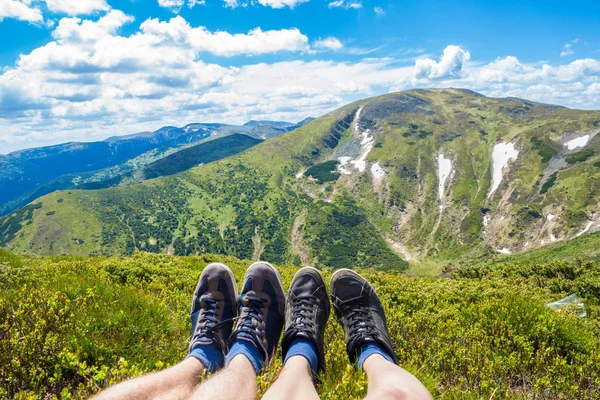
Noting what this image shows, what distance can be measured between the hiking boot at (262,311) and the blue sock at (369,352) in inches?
46.9

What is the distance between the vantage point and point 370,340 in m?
Answer: 4.72

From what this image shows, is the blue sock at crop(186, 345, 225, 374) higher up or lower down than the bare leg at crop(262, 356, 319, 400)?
lower down

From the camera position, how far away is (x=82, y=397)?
3088mm

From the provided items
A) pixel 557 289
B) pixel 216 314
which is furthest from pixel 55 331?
pixel 557 289

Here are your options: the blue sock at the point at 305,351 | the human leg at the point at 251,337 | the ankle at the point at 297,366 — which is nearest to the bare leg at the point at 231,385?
the human leg at the point at 251,337

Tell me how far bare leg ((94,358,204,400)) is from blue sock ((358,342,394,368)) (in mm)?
2010

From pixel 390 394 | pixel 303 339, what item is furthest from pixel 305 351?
pixel 390 394

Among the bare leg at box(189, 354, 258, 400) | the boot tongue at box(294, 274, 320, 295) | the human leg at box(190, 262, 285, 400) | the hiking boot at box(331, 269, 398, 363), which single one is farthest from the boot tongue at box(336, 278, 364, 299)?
the bare leg at box(189, 354, 258, 400)

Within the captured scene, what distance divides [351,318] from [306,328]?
3.47ft

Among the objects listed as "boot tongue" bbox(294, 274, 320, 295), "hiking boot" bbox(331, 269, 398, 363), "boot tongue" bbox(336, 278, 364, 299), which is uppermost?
"boot tongue" bbox(294, 274, 320, 295)

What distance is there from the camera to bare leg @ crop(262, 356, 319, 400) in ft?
9.91

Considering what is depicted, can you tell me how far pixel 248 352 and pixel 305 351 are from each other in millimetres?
717

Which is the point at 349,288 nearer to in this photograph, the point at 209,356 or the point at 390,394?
the point at 209,356

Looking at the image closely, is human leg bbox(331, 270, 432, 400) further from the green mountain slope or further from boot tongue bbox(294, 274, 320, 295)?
boot tongue bbox(294, 274, 320, 295)
